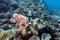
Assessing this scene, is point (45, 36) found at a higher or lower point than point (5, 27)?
higher

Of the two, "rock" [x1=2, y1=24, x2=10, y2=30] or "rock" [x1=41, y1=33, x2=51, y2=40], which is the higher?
"rock" [x1=41, y1=33, x2=51, y2=40]

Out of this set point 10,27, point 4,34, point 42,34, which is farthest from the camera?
point 10,27

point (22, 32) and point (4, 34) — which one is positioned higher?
point (22, 32)

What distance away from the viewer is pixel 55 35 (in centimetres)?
507

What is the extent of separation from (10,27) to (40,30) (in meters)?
2.04

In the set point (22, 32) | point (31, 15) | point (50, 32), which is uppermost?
point (22, 32)

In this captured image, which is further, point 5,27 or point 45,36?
point 5,27

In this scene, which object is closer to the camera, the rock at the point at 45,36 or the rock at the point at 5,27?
the rock at the point at 45,36

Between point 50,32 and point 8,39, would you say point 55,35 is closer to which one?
point 50,32

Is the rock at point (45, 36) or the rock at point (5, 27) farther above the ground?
the rock at point (45, 36)

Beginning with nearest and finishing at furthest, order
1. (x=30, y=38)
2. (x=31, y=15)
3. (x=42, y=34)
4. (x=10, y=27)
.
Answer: (x=30, y=38)
(x=42, y=34)
(x=10, y=27)
(x=31, y=15)

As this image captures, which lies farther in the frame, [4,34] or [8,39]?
[4,34]

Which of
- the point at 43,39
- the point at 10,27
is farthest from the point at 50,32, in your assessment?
the point at 10,27

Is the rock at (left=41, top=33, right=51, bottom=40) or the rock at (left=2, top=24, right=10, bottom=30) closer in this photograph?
the rock at (left=41, top=33, right=51, bottom=40)
